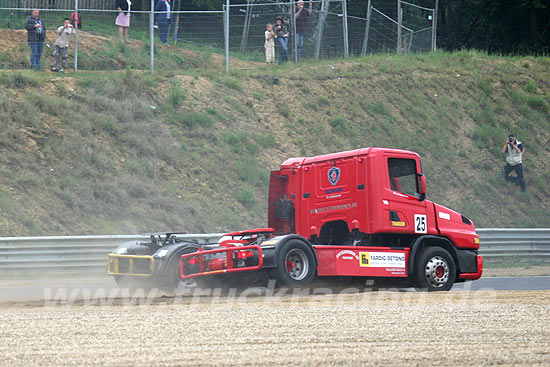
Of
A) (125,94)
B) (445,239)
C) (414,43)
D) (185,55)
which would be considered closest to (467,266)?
(445,239)

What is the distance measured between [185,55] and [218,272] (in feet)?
51.9

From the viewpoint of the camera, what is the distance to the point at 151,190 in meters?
20.6

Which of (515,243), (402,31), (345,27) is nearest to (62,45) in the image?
(345,27)

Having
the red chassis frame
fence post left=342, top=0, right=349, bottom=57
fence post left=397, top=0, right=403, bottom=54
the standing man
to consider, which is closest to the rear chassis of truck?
the red chassis frame

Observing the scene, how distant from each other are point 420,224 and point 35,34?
46.0ft

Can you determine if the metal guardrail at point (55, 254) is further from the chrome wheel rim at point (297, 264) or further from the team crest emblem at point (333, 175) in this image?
the chrome wheel rim at point (297, 264)

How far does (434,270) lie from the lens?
42.7 ft

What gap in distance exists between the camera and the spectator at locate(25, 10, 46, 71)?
22234mm

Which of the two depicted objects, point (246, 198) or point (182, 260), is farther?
point (246, 198)

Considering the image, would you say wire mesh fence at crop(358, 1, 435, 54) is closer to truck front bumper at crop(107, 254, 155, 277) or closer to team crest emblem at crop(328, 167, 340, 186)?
team crest emblem at crop(328, 167, 340, 186)

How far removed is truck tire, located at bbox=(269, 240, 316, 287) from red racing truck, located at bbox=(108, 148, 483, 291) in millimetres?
15

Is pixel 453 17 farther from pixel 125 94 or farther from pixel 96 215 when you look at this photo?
pixel 96 215

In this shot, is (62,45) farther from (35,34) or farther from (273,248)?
(273,248)

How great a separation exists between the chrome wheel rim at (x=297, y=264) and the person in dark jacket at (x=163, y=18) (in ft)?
47.2
